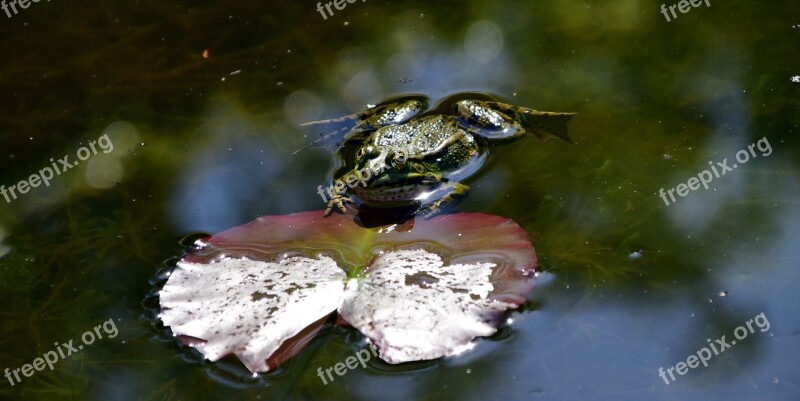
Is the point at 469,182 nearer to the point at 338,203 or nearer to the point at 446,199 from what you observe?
the point at 446,199

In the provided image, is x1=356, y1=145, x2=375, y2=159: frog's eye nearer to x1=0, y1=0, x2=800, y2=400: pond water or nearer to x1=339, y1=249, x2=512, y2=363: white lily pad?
x1=0, y1=0, x2=800, y2=400: pond water

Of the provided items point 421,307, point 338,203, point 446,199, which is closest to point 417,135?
point 446,199

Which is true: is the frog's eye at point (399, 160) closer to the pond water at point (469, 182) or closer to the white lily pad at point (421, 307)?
the pond water at point (469, 182)

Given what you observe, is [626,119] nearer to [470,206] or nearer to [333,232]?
[470,206]

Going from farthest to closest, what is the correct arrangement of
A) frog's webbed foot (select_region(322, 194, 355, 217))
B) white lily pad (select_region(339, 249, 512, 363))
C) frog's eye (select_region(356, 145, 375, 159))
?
frog's eye (select_region(356, 145, 375, 159))
frog's webbed foot (select_region(322, 194, 355, 217))
white lily pad (select_region(339, 249, 512, 363))

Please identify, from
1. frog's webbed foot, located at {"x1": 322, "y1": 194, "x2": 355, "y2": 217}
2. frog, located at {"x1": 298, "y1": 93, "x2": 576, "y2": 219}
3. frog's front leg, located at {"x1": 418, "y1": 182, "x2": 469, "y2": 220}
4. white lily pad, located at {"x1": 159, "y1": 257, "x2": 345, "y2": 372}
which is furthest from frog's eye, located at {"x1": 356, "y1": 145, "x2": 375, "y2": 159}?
white lily pad, located at {"x1": 159, "y1": 257, "x2": 345, "y2": 372}

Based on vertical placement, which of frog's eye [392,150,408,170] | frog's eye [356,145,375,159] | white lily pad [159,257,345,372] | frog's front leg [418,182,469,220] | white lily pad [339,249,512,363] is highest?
frog's eye [356,145,375,159]
